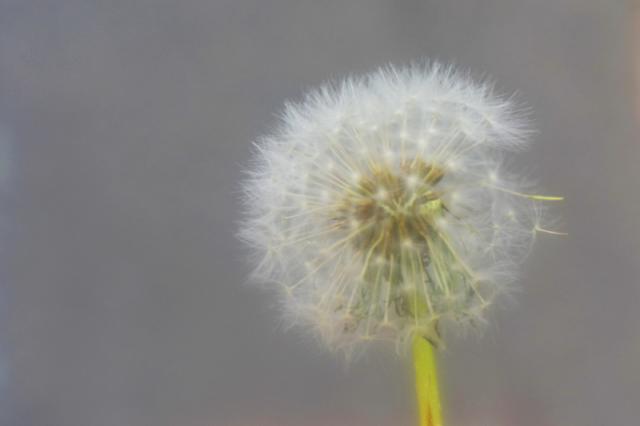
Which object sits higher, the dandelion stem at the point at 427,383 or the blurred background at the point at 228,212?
the blurred background at the point at 228,212

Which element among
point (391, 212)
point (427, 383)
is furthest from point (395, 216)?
point (427, 383)

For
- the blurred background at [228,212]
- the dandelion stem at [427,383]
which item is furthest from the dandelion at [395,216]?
the blurred background at [228,212]

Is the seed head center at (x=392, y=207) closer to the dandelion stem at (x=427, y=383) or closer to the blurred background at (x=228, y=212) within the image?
the dandelion stem at (x=427, y=383)

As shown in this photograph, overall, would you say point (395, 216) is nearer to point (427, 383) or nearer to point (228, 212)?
point (427, 383)

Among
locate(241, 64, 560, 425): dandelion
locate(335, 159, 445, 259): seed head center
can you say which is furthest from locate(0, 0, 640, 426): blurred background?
locate(335, 159, 445, 259): seed head center

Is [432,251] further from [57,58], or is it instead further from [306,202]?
[57,58]

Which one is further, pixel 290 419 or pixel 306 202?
pixel 290 419

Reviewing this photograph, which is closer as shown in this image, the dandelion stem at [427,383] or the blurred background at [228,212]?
the dandelion stem at [427,383]

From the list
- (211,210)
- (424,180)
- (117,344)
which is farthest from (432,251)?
(117,344)
